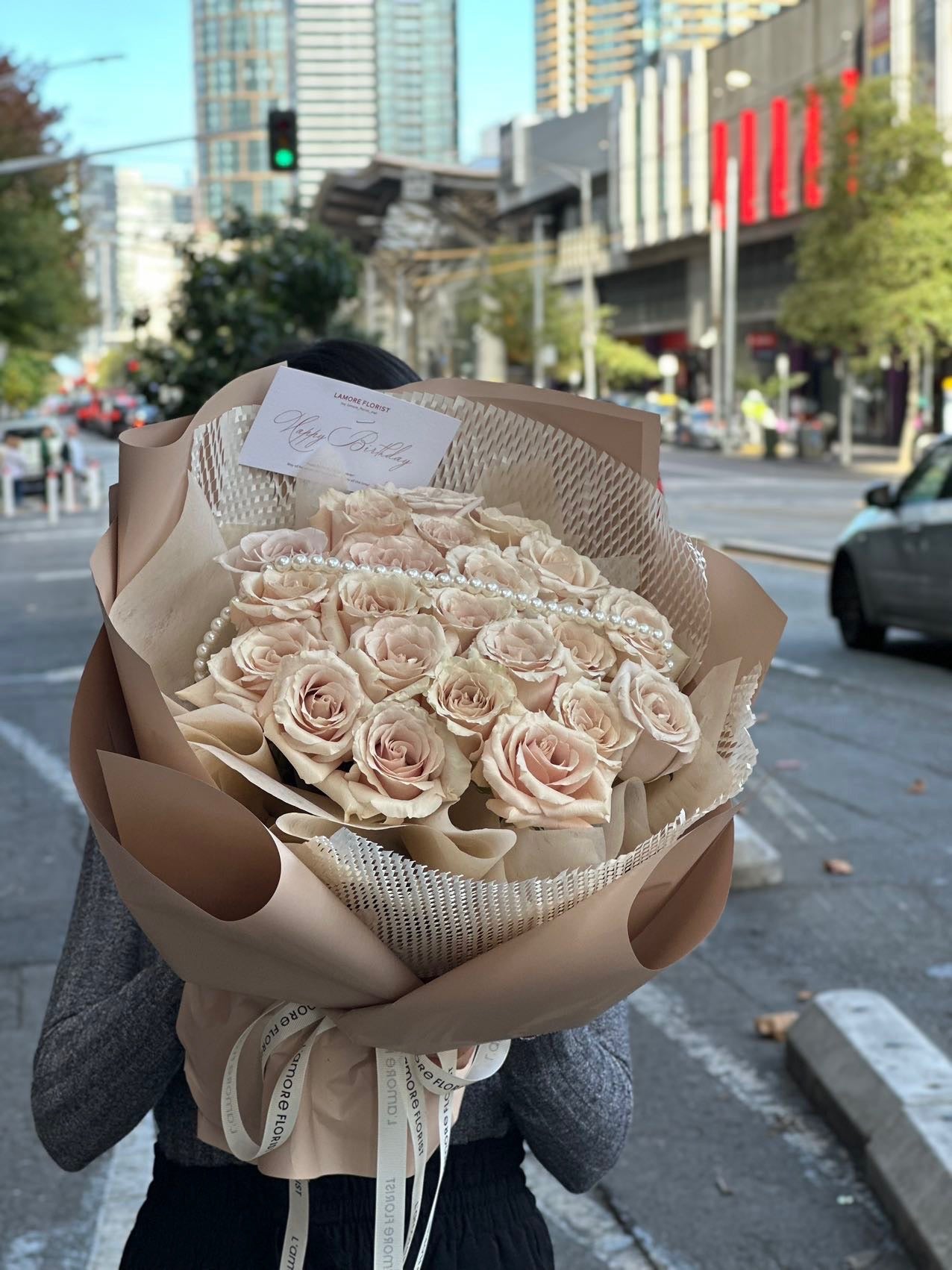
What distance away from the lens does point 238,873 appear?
1.27 metres

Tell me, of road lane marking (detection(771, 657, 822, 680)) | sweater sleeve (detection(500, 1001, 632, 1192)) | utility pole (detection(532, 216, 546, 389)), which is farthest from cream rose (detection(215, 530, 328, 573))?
utility pole (detection(532, 216, 546, 389))

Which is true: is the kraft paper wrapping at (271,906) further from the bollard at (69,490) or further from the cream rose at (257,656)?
the bollard at (69,490)

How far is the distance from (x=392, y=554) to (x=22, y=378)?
198 ft

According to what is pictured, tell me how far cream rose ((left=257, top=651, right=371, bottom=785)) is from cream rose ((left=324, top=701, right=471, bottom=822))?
0.01 metres

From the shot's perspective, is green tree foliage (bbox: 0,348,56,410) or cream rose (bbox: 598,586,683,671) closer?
cream rose (bbox: 598,586,683,671)

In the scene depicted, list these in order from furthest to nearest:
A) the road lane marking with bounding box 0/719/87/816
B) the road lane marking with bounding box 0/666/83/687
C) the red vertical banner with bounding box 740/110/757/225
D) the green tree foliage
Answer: the red vertical banner with bounding box 740/110/757/225
the green tree foliage
the road lane marking with bounding box 0/666/83/687
the road lane marking with bounding box 0/719/87/816

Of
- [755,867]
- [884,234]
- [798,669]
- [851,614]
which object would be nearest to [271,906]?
[755,867]

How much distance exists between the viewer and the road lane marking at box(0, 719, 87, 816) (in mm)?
7316

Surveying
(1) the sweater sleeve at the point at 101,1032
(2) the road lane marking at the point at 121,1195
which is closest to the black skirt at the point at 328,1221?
(1) the sweater sleeve at the point at 101,1032

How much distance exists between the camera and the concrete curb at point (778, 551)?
17.7 m

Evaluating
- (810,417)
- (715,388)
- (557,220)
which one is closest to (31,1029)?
(810,417)

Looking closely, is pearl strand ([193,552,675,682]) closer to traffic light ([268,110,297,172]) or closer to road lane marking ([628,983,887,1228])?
road lane marking ([628,983,887,1228])

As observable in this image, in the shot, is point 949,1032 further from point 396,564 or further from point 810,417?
point 810,417

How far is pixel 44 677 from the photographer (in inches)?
421
